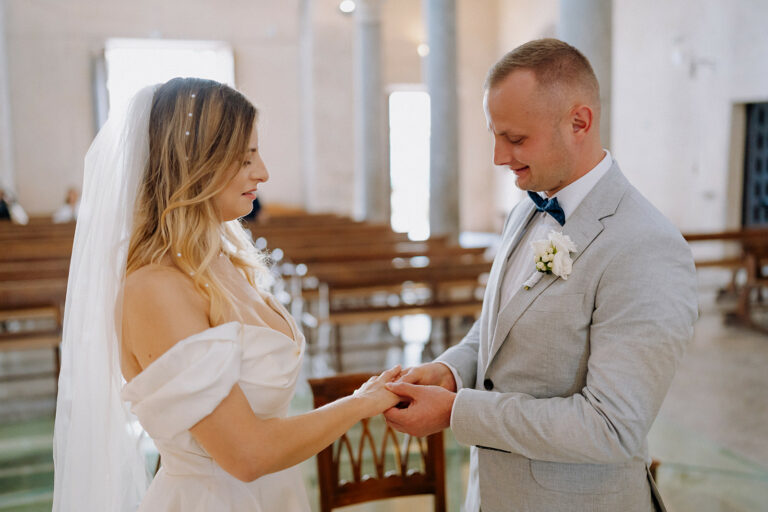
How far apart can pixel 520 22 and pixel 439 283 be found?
1328cm

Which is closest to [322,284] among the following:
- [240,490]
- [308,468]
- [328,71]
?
[308,468]

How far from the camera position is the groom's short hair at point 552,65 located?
1635 millimetres

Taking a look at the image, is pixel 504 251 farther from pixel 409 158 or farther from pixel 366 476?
pixel 409 158

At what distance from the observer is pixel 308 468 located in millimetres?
3973

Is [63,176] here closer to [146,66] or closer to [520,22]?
[146,66]

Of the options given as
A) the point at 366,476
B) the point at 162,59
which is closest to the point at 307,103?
the point at 162,59

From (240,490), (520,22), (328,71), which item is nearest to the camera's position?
(240,490)

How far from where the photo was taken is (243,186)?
1.82 metres

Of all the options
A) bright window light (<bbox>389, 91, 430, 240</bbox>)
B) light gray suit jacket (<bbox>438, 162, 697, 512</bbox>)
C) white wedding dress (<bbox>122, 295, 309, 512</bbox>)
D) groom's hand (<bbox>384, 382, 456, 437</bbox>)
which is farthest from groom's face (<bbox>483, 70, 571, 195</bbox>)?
bright window light (<bbox>389, 91, 430, 240</bbox>)

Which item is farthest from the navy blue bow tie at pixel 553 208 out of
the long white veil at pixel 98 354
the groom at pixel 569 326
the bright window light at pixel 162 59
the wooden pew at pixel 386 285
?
the bright window light at pixel 162 59

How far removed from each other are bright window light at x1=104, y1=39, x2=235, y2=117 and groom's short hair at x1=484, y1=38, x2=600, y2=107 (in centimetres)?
1602

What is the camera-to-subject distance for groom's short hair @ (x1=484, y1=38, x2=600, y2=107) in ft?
5.36

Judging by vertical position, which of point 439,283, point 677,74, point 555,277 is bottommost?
point 439,283

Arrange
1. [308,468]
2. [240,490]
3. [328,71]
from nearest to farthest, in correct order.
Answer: [240,490] < [308,468] < [328,71]
